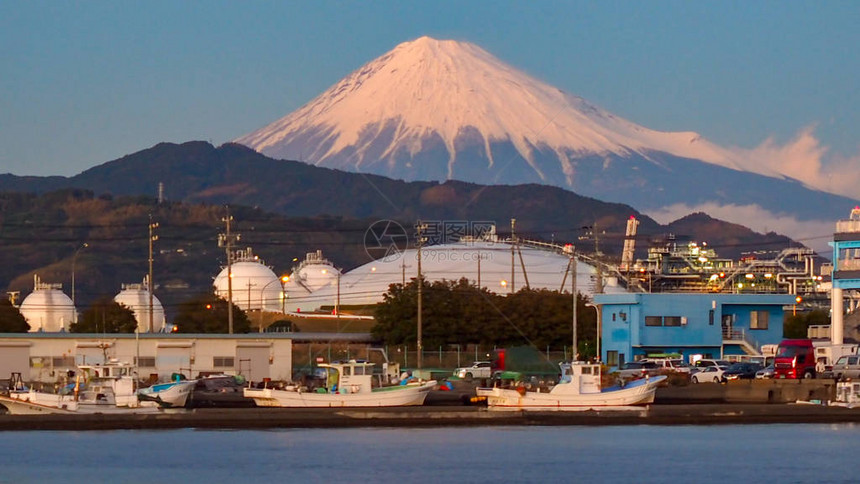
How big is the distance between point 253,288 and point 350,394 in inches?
4085

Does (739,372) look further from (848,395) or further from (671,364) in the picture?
(848,395)

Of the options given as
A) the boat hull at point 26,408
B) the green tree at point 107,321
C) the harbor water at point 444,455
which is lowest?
the harbor water at point 444,455

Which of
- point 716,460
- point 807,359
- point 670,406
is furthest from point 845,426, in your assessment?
point 807,359

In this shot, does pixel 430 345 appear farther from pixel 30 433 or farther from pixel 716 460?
pixel 716 460

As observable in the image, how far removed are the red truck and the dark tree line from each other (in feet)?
79.6

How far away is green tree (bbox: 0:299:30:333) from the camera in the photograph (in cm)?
11344

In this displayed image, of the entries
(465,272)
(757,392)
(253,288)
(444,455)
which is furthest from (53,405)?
(253,288)

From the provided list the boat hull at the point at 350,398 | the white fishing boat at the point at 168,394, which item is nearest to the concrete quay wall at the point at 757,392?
the boat hull at the point at 350,398

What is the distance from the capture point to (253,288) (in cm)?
15775

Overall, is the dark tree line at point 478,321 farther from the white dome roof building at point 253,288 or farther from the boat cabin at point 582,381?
the white dome roof building at point 253,288

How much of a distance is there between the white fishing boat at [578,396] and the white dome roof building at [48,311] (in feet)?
298

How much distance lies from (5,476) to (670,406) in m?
23.8

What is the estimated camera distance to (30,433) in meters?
51.1

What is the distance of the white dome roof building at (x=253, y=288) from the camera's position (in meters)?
153
